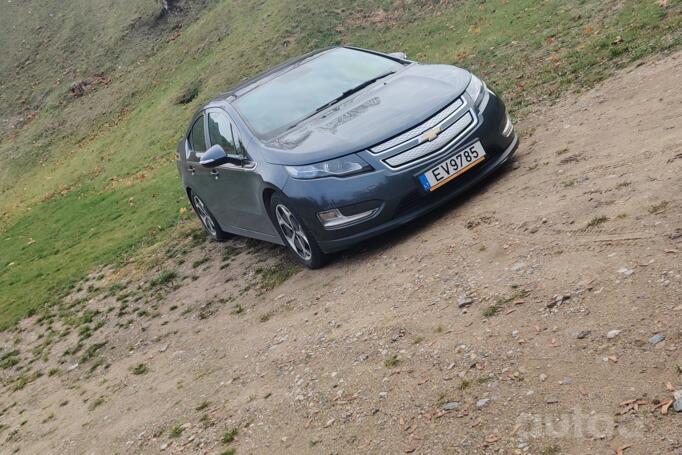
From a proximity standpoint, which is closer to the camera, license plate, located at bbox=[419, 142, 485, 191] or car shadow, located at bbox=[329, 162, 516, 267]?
license plate, located at bbox=[419, 142, 485, 191]

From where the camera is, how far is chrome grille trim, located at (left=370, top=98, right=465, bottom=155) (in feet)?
19.8

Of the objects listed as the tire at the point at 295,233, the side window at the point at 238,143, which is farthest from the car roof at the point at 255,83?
the tire at the point at 295,233

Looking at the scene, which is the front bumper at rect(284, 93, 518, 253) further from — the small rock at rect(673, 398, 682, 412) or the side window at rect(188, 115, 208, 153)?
the small rock at rect(673, 398, 682, 412)

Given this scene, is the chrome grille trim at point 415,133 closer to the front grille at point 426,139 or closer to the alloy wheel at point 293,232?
the front grille at point 426,139

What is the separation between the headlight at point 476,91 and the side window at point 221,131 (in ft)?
7.76

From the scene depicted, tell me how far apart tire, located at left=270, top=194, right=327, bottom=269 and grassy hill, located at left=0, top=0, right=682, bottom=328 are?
380 cm

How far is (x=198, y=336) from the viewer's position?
22.1 feet

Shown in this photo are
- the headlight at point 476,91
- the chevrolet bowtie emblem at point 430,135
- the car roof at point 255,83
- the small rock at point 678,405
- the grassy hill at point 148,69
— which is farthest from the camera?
the grassy hill at point 148,69

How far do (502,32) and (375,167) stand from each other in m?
9.09

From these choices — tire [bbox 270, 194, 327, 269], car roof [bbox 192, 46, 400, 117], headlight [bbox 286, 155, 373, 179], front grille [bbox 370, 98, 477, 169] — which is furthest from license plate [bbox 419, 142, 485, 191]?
car roof [bbox 192, 46, 400, 117]

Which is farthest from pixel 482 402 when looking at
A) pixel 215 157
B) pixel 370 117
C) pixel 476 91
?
pixel 215 157

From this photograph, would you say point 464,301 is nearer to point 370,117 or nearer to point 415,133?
point 415,133

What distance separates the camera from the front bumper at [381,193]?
596 centimetres

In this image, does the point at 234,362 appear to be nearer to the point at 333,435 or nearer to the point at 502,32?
the point at 333,435
